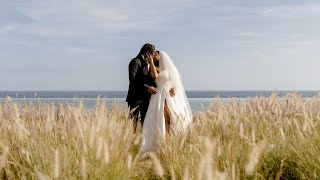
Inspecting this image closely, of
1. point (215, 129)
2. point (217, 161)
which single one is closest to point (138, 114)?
point (215, 129)

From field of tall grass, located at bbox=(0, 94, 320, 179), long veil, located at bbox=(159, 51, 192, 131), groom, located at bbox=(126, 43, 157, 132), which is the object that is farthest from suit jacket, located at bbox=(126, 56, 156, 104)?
field of tall grass, located at bbox=(0, 94, 320, 179)

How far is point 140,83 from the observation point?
24.3 feet

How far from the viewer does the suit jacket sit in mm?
7301

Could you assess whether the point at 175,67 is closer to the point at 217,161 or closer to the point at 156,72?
the point at 156,72

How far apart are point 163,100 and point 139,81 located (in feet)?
2.31

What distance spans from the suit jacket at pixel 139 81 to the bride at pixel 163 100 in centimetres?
33

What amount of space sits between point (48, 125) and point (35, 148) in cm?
36

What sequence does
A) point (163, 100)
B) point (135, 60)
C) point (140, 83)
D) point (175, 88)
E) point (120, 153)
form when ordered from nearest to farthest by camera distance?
point (120, 153)
point (163, 100)
point (175, 88)
point (135, 60)
point (140, 83)

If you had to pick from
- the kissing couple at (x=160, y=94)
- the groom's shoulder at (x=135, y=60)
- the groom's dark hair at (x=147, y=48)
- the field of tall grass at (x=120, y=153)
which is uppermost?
the groom's dark hair at (x=147, y=48)

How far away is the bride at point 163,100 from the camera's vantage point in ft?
22.3

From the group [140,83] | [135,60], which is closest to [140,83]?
[140,83]

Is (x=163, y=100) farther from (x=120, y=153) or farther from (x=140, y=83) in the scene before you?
(x=120, y=153)

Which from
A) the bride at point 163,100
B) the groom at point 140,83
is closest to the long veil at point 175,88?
the bride at point 163,100

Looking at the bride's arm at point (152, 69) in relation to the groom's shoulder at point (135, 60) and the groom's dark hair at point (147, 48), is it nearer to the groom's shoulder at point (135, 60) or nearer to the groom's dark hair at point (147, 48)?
the groom's dark hair at point (147, 48)
